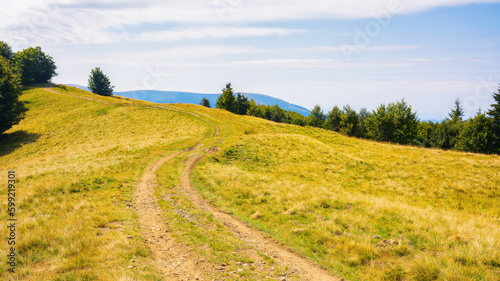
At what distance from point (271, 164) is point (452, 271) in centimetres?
2010

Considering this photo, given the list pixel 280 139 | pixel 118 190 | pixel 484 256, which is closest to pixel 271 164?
pixel 280 139

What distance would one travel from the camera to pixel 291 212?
45.0 feet

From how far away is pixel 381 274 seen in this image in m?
7.98

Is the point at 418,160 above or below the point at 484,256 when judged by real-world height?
above

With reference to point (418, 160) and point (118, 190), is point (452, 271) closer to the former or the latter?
point (118, 190)

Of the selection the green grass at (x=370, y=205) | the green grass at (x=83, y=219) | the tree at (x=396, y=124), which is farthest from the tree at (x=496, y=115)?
the green grass at (x=83, y=219)

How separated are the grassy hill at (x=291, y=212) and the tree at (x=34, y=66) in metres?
94.4

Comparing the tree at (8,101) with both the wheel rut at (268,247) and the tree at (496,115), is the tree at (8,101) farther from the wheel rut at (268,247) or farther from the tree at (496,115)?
the tree at (496,115)

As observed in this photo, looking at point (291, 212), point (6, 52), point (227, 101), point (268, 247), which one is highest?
point (6, 52)

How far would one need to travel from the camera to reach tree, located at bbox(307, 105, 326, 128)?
413ft

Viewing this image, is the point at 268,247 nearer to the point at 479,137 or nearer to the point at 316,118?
the point at 479,137

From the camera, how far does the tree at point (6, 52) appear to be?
89188mm

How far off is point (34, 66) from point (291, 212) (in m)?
128

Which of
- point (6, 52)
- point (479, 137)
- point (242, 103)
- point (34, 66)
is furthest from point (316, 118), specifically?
point (6, 52)
